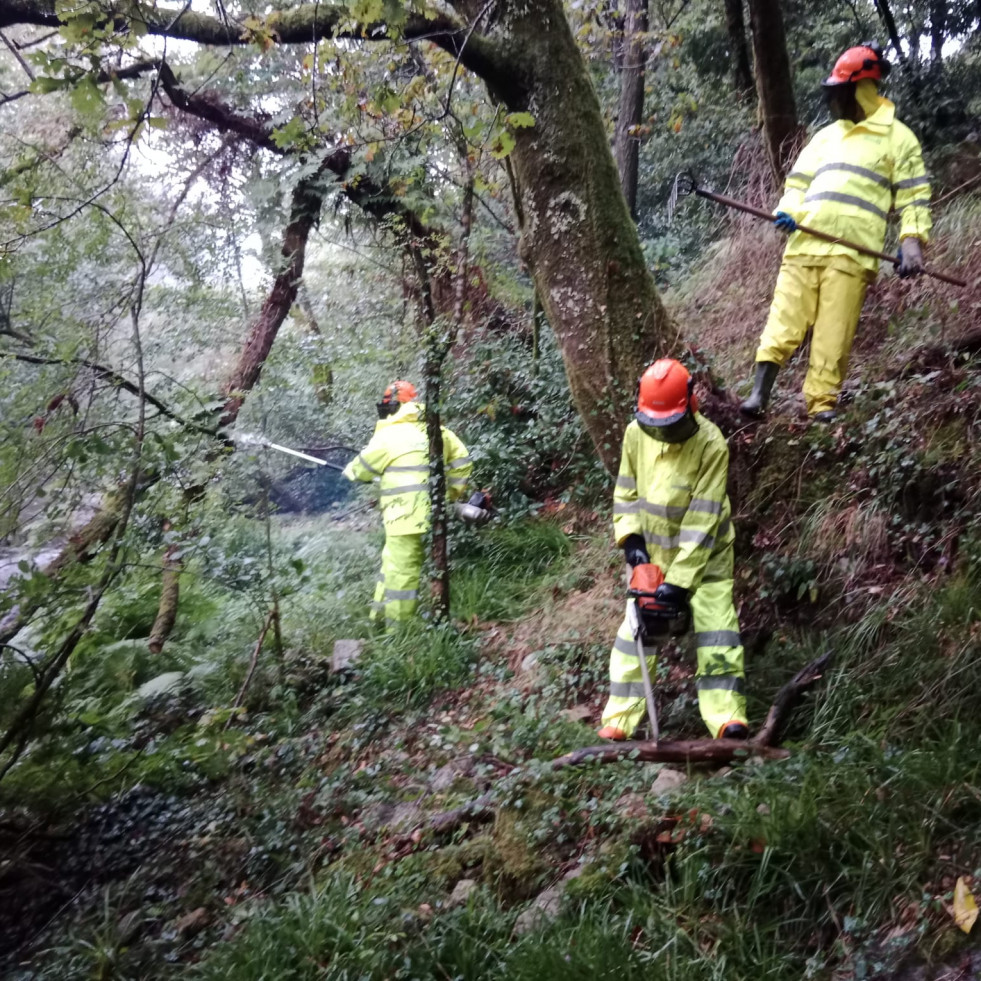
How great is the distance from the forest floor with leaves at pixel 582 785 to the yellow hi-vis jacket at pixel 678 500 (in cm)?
57

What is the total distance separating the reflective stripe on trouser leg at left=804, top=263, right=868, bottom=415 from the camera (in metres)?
4.44

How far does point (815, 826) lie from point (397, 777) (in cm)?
233

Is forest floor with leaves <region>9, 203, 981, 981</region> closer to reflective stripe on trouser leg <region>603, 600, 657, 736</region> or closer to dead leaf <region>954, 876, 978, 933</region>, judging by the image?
dead leaf <region>954, 876, 978, 933</region>

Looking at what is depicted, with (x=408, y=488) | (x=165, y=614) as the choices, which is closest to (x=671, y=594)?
(x=408, y=488)

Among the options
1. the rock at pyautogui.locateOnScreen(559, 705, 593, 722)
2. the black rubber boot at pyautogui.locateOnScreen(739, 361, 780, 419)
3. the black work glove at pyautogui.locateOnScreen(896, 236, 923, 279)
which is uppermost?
the black work glove at pyautogui.locateOnScreen(896, 236, 923, 279)

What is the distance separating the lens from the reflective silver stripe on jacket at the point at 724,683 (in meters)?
3.56

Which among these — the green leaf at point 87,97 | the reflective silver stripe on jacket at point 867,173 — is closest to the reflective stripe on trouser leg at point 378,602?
the reflective silver stripe on jacket at point 867,173

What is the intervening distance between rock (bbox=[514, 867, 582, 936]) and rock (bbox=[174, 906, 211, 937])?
151cm

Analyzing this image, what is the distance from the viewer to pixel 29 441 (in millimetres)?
4227

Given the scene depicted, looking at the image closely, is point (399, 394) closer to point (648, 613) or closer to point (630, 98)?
point (648, 613)

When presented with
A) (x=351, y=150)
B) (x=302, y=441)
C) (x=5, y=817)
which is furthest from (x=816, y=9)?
(x=5, y=817)

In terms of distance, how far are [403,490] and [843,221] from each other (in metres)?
3.78

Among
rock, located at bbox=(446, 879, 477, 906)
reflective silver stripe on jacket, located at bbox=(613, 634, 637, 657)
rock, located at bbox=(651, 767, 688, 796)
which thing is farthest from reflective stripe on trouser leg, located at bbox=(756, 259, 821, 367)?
rock, located at bbox=(446, 879, 477, 906)

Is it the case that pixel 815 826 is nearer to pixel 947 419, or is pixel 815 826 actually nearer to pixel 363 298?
pixel 947 419
